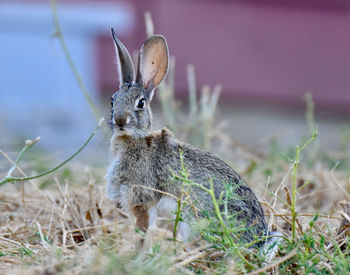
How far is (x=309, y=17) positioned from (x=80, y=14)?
3945mm

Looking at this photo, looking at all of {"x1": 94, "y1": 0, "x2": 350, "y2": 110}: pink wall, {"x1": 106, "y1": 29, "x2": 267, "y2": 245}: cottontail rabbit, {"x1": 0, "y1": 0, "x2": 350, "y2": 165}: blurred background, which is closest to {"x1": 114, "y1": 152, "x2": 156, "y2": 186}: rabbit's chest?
{"x1": 106, "y1": 29, "x2": 267, "y2": 245}: cottontail rabbit

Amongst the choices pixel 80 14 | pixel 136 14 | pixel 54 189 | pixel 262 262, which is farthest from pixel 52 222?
pixel 80 14

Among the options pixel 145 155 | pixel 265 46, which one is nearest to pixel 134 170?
pixel 145 155

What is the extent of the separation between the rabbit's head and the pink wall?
580cm

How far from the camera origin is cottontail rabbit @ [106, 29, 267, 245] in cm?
354

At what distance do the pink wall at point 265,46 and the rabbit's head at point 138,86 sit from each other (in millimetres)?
5796

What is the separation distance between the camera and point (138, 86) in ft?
12.8

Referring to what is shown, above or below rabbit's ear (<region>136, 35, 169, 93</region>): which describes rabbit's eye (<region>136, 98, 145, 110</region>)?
below

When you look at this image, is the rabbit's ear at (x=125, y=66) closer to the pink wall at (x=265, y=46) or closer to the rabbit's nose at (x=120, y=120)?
the rabbit's nose at (x=120, y=120)

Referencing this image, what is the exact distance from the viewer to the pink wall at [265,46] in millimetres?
9828

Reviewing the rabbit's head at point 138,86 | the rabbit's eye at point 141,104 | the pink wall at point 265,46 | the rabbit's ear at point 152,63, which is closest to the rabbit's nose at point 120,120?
the rabbit's head at point 138,86

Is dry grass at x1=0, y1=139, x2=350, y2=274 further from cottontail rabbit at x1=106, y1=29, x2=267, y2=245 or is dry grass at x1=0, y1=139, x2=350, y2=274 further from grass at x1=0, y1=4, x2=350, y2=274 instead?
cottontail rabbit at x1=106, y1=29, x2=267, y2=245

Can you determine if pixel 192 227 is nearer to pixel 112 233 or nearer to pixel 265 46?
pixel 112 233

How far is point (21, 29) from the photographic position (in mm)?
11141
